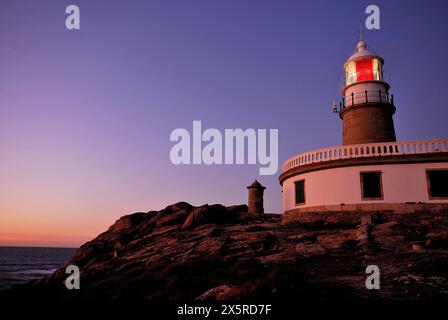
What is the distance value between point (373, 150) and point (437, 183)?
12.6 feet

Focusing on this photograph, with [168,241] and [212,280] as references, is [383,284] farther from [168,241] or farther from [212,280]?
[168,241]

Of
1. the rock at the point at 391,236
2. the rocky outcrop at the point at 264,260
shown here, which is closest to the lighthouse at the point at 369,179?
the rocky outcrop at the point at 264,260

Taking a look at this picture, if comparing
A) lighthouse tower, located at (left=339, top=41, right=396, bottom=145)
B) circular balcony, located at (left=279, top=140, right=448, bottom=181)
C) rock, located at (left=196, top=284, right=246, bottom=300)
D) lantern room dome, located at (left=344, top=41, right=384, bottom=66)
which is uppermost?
lantern room dome, located at (left=344, top=41, right=384, bottom=66)

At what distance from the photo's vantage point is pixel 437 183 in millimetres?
18406

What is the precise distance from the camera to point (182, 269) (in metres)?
12.6

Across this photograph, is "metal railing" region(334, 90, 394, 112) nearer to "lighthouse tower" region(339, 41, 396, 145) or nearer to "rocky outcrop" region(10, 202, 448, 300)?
"lighthouse tower" region(339, 41, 396, 145)

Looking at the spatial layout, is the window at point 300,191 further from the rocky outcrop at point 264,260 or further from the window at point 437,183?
the window at point 437,183

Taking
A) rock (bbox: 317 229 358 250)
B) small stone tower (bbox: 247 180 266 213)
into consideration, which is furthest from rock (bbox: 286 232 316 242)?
small stone tower (bbox: 247 180 266 213)

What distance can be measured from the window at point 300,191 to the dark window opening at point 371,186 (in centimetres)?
404

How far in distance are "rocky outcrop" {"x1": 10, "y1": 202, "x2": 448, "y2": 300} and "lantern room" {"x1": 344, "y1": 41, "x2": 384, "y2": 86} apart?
12504 millimetres

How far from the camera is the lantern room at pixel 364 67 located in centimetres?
2556

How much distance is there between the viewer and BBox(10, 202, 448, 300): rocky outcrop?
28.0ft

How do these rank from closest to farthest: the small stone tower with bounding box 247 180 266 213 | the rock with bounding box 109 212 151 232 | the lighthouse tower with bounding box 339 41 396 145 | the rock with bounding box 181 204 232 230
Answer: the rock with bounding box 181 204 232 230, the lighthouse tower with bounding box 339 41 396 145, the rock with bounding box 109 212 151 232, the small stone tower with bounding box 247 180 266 213
